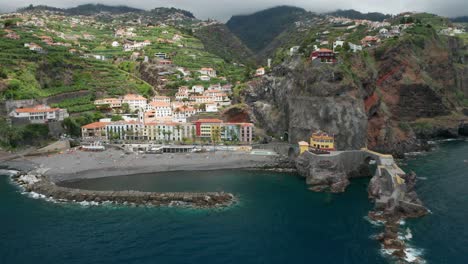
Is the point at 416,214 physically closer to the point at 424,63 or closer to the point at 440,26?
the point at 424,63

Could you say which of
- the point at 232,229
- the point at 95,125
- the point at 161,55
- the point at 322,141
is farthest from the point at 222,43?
the point at 232,229

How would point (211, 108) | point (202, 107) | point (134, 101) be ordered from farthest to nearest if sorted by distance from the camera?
point (134, 101)
point (202, 107)
point (211, 108)

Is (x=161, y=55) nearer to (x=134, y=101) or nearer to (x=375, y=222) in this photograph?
(x=134, y=101)

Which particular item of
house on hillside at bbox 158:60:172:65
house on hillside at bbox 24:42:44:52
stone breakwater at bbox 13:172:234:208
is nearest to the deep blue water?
stone breakwater at bbox 13:172:234:208

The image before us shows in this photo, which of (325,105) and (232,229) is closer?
(232,229)

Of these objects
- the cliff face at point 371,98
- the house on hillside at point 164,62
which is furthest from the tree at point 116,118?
the house on hillside at point 164,62

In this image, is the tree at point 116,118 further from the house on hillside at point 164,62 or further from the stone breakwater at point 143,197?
the house on hillside at point 164,62

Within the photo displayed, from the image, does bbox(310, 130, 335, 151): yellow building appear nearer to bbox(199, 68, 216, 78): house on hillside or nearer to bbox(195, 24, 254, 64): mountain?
bbox(199, 68, 216, 78): house on hillside
